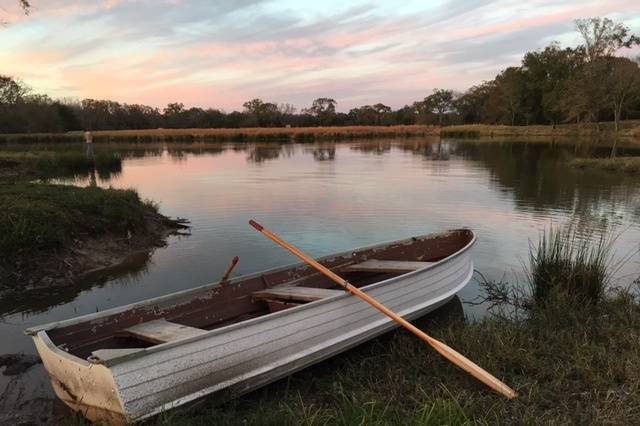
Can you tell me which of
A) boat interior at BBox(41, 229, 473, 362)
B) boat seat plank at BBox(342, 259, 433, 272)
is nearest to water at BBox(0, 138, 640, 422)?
boat interior at BBox(41, 229, 473, 362)

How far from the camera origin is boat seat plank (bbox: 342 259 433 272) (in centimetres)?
632

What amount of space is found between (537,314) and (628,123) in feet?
202

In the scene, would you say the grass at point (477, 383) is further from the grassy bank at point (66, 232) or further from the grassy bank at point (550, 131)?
the grassy bank at point (550, 131)

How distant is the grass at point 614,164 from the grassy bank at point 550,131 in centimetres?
3194

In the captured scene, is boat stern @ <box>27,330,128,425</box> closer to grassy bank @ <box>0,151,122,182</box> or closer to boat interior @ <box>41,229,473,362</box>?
boat interior @ <box>41,229,473,362</box>

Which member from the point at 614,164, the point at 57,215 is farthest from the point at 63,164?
the point at 614,164

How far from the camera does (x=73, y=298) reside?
720cm

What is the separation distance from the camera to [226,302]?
539 centimetres

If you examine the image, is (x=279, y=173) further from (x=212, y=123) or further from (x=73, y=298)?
(x=212, y=123)

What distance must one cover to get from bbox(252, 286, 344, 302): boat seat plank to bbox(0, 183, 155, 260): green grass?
177 inches

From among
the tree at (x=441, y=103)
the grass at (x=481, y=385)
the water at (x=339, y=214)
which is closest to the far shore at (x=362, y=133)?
the tree at (x=441, y=103)

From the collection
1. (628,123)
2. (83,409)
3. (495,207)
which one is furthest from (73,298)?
(628,123)

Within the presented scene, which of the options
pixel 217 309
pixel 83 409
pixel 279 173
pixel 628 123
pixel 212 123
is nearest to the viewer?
pixel 83 409

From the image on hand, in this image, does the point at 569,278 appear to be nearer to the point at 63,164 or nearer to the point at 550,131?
the point at 63,164
